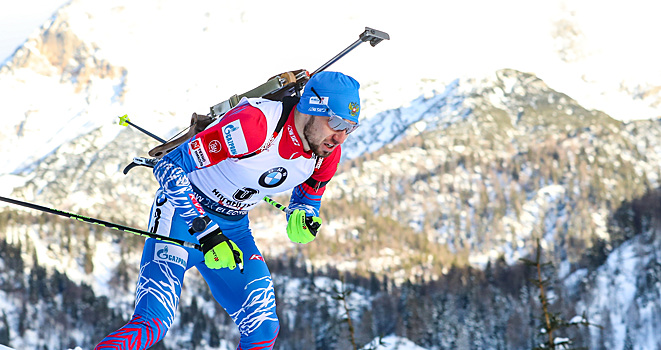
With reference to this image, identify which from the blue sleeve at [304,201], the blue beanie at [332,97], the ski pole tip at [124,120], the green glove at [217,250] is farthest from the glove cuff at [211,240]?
the ski pole tip at [124,120]

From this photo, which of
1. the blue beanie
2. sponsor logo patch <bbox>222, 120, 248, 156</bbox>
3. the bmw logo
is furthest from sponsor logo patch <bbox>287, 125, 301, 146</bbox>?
sponsor logo patch <bbox>222, 120, 248, 156</bbox>

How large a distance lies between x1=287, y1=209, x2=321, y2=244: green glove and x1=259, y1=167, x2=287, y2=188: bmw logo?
468mm

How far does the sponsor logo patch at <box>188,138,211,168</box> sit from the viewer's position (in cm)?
566

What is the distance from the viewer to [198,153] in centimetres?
568

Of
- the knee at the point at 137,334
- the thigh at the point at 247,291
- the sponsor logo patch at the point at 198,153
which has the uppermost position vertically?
the sponsor logo patch at the point at 198,153

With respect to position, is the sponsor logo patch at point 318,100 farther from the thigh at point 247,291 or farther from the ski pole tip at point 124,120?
the ski pole tip at point 124,120

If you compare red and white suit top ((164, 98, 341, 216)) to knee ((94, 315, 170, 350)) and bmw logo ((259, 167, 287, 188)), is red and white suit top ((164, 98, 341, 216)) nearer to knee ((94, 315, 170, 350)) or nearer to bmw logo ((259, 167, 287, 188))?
bmw logo ((259, 167, 287, 188))

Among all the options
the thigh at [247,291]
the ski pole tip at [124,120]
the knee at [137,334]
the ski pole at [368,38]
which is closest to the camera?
the knee at [137,334]

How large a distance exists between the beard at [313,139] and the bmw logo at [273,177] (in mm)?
344

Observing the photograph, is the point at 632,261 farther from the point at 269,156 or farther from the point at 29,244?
the point at 269,156

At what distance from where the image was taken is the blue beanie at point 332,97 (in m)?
5.59

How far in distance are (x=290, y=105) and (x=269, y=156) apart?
1.58 feet

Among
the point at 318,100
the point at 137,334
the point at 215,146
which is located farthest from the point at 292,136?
the point at 137,334

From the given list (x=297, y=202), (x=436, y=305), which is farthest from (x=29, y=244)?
(x=297, y=202)
